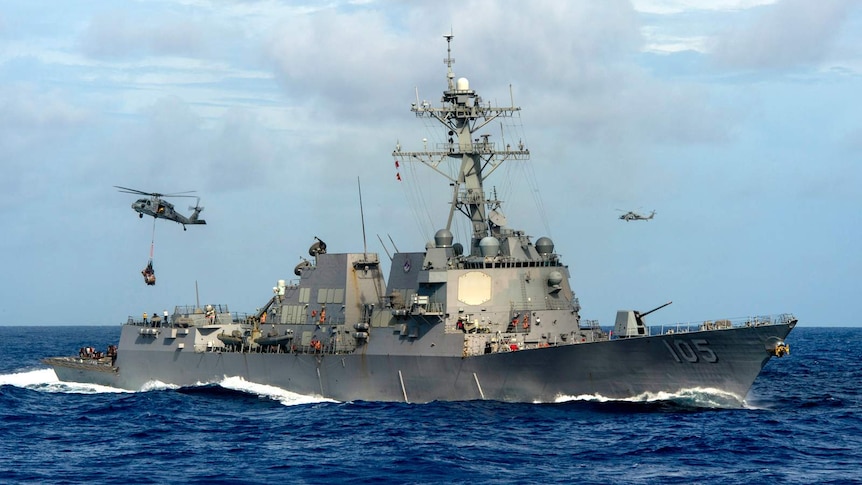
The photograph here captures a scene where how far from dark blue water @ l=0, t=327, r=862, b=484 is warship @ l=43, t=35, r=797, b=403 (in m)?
0.72

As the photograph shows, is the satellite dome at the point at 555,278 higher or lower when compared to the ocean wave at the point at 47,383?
higher

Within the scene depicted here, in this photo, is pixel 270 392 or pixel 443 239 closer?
pixel 443 239

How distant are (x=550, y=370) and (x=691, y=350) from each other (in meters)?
3.78

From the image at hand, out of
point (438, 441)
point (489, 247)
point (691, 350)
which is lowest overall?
point (438, 441)

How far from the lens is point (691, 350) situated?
2662 centimetres

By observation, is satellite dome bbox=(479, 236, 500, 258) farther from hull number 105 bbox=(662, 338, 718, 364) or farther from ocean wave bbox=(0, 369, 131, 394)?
ocean wave bbox=(0, 369, 131, 394)

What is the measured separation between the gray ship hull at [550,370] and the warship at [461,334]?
0.03m

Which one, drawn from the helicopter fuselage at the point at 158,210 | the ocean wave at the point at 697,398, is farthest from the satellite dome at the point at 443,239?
the helicopter fuselage at the point at 158,210

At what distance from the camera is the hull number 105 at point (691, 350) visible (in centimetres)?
2652

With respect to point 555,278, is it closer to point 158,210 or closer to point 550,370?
point 550,370

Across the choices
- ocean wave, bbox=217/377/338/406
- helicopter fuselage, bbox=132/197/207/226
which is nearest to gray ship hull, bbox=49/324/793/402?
ocean wave, bbox=217/377/338/406

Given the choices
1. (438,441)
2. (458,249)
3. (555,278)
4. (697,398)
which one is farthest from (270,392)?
(697,398)

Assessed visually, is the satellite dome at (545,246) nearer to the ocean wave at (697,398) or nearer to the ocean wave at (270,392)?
the ocean wave at (697,398)

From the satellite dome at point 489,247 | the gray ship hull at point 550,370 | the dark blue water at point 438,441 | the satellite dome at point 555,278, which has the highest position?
the satellite dome at point 489,247
